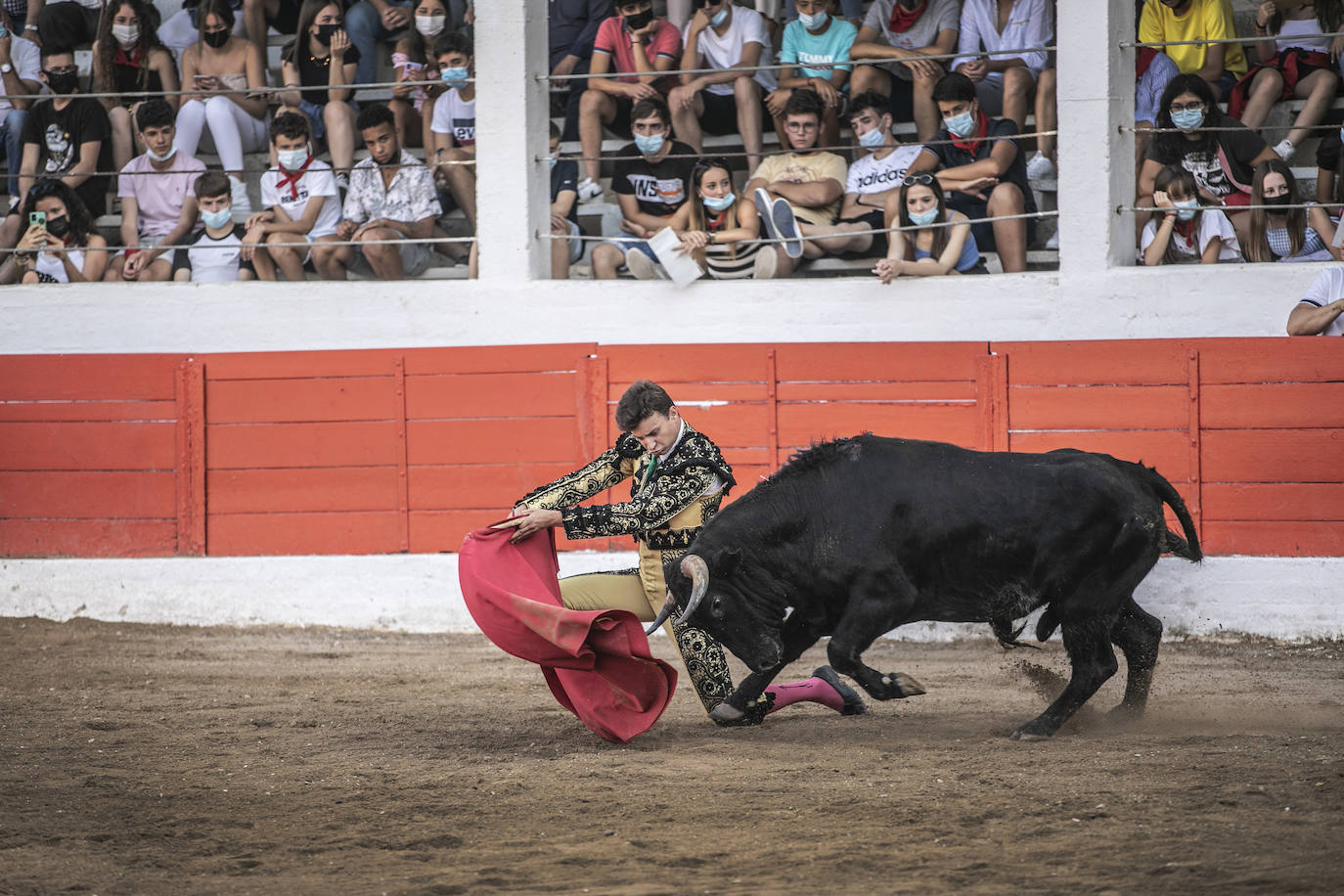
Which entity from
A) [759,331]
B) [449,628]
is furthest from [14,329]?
[759,331]

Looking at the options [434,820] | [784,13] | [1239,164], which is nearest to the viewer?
[434,820]

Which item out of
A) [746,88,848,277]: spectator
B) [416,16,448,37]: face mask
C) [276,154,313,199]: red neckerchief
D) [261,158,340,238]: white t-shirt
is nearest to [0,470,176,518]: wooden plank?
[261,158,340,238]: white t-shirt

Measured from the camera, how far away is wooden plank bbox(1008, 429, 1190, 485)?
6.72m

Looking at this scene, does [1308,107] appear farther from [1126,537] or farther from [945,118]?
[1126,537]

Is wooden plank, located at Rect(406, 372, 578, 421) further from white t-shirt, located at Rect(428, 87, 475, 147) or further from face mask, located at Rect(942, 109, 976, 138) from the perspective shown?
face mask, located at Rect(942, 109, 976, 138)

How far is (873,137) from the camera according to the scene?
7.75 meters

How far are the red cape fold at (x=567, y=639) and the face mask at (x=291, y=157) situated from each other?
447 cm

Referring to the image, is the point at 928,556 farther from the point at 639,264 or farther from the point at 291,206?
the point at 291,206

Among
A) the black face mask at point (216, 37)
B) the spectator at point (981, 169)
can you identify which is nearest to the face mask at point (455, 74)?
the black face mask at point (216, 37)

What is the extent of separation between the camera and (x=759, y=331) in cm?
739

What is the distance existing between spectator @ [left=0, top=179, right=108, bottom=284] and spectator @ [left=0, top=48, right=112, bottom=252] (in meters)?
0.15

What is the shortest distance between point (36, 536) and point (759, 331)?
397 centimetres

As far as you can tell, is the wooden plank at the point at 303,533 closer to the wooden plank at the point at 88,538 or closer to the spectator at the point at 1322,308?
the wooden plank at the point at 88,538

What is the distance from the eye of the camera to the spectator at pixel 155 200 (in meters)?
8.55
